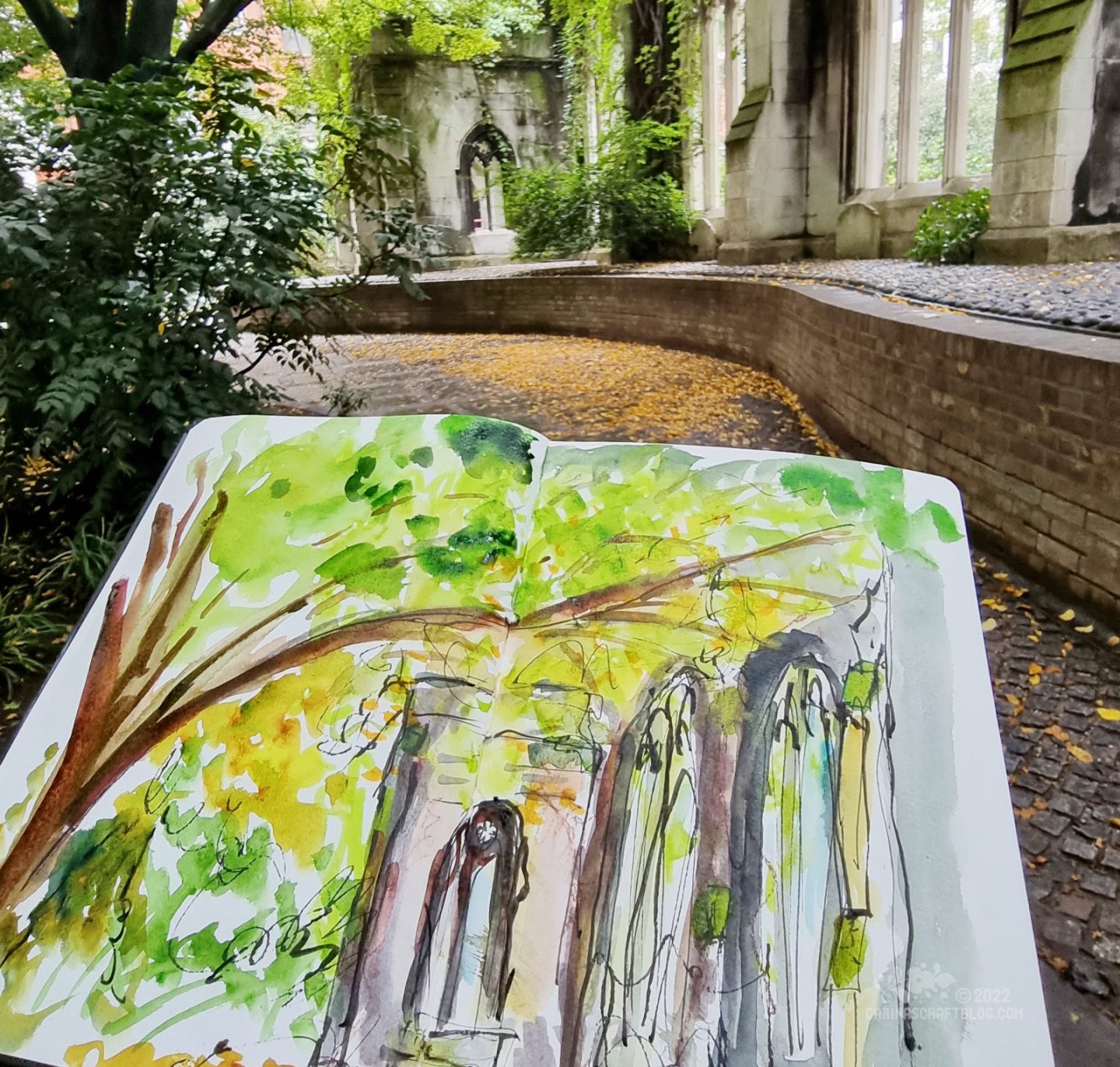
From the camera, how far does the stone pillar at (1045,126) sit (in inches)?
281

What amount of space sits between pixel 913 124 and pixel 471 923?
12.0 m

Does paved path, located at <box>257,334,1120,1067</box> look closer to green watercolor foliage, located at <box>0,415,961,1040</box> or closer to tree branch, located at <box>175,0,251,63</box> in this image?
green watercolor foliage, located at <box>0,415,961,1040</box>

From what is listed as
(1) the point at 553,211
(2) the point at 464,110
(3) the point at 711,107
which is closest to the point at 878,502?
(1) the point at 553,211

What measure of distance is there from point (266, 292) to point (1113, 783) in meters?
3.95

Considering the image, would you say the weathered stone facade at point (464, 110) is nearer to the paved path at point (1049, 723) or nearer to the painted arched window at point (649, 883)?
the paved path at point (1049, 723)

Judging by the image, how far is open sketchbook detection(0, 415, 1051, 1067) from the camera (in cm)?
125

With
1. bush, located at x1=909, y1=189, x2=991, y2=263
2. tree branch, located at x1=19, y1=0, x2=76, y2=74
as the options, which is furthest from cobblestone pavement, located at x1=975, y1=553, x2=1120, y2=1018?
tree branch, located at x1=19, y1=0, x2=76, y2=74

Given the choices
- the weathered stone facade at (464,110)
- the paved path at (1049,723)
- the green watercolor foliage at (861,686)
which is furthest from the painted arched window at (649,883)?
the weathered stone facade at (464,110)

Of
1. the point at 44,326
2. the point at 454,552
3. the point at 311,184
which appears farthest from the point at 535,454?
the point at 311,184

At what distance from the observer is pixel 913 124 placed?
35.8 ft

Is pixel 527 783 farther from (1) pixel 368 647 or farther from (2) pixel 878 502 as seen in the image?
(2) pixel 878 502

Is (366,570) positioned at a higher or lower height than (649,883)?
higher

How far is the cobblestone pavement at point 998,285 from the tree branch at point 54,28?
22.4ft

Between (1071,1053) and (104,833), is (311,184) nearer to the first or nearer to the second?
(104,833)
